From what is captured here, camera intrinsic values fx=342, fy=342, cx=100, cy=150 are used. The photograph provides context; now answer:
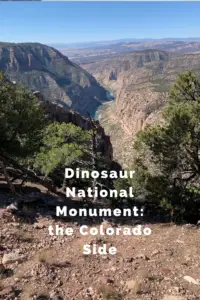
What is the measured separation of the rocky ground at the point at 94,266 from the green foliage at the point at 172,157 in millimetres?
3580

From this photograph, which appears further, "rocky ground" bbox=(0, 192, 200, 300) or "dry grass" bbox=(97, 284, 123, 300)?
"rocky ground" bbox=(0, 192, 200, 300)

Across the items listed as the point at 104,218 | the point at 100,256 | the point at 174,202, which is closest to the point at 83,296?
the point at 100,256

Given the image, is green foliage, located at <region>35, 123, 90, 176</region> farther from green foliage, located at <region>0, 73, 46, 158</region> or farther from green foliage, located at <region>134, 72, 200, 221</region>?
green foliage, located at <region>134, 72, 200, 221</region>

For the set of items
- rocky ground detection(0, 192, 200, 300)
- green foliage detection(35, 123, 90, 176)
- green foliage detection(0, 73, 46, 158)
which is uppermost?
green foliage detection(0, 73, 46, 158)

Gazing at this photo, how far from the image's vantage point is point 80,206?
24.1 meters

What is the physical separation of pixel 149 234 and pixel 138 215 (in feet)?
18.3

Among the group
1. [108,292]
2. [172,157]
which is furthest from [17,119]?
[108,292]

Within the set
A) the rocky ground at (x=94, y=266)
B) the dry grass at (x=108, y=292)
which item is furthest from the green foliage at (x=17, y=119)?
the dry grass at (x=108, y=292)

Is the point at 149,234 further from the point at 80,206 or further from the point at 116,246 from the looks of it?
the point at 80,206

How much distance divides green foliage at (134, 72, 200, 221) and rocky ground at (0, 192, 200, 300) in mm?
3580

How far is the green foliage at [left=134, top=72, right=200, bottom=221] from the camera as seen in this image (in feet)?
65.0

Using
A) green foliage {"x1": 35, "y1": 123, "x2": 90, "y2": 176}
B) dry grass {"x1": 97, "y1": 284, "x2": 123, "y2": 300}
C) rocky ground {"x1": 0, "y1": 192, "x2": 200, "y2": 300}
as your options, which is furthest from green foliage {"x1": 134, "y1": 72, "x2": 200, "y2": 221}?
dry grass {"x1": 97, "y1": 284, "x2": 123, "y2": 300}

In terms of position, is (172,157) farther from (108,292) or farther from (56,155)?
(108,292)

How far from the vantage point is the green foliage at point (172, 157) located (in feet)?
65.0
